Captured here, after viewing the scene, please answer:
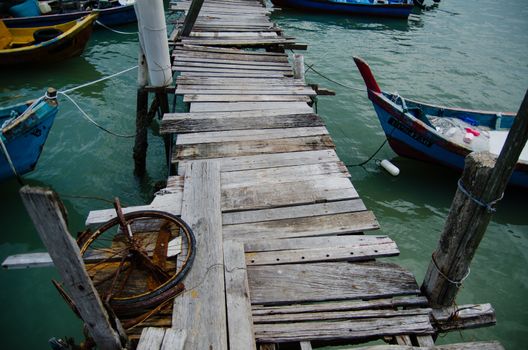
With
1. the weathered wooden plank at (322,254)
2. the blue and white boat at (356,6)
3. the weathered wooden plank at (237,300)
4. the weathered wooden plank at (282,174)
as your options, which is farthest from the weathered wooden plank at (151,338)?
the blue and white boat at (356,6)

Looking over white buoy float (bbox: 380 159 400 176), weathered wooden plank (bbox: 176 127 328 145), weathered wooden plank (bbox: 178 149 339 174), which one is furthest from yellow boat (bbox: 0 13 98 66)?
white buoy float (bbox: 380 159 400 176)

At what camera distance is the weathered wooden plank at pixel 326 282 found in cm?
331

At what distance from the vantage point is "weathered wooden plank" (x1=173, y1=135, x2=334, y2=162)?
514cm

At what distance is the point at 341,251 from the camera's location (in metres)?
3.72

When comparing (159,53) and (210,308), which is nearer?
(210,308)

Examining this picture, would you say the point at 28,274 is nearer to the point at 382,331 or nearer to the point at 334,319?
the point at 334,319

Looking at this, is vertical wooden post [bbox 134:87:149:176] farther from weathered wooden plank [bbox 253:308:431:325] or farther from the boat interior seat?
the boat interior seat

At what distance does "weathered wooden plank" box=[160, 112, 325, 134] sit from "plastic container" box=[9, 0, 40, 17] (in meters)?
13.4

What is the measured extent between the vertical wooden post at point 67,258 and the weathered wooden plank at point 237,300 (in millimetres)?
918

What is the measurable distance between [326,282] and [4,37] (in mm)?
15484

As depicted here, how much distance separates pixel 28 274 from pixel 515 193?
1096cm

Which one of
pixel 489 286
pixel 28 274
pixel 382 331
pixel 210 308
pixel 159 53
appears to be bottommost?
pixel 489 286

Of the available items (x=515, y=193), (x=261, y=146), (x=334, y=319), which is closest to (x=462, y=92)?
(x=515, y=193)

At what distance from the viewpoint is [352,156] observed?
30.9 feet
